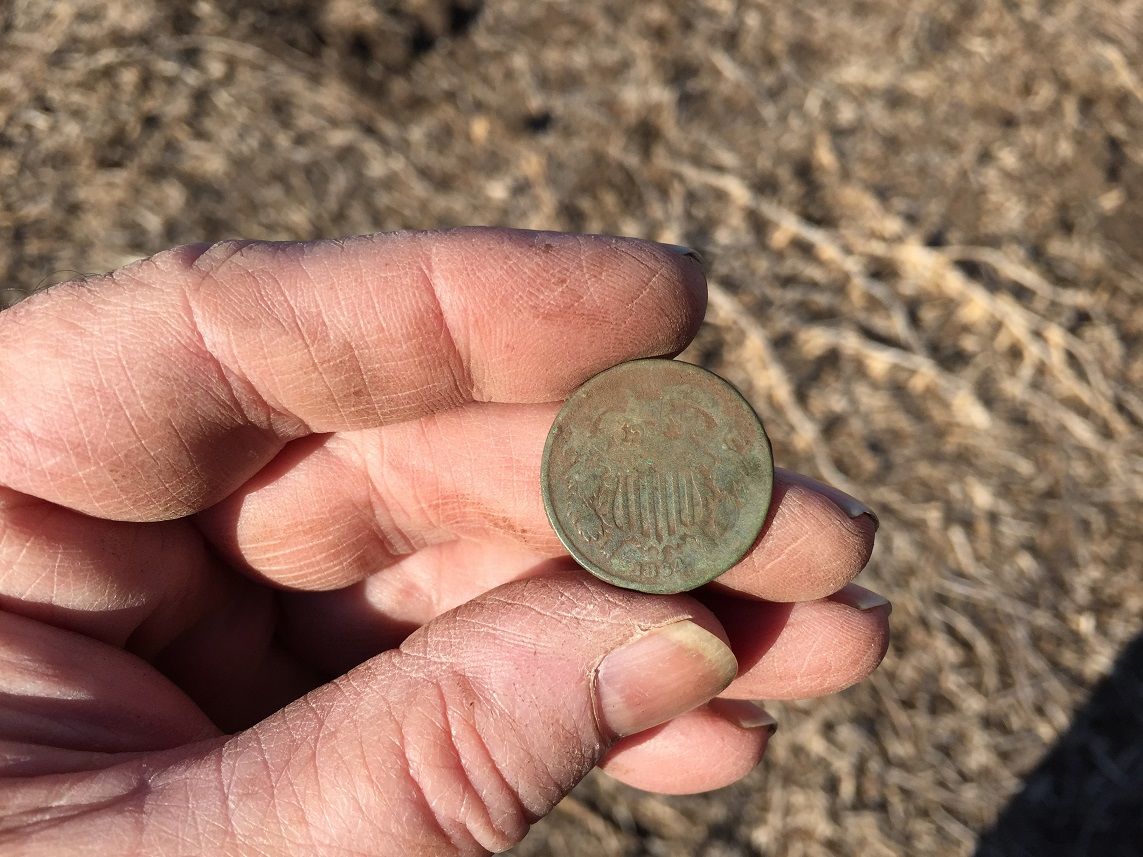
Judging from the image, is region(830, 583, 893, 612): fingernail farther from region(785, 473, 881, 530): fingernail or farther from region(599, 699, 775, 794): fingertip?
region(599, 699, 775, 794): fingertip

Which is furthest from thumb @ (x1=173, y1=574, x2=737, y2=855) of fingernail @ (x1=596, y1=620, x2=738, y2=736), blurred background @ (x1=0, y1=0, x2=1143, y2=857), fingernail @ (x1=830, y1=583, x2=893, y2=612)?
blurred background @ (x1=0, y1=0, x2=1143, y2=857)

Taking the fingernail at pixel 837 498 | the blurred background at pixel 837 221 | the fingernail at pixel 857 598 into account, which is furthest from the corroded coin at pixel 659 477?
the blurred background at pixel 837 221

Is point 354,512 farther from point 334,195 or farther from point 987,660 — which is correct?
point 987,660

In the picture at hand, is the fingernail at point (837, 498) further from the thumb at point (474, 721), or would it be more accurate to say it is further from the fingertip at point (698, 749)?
the fingertip at point (698, 749)

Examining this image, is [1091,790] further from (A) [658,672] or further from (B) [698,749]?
(A) [658,672]

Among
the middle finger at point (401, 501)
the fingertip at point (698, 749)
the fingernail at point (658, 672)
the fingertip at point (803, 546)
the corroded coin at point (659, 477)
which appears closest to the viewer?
the fingernail at point (658, 672)

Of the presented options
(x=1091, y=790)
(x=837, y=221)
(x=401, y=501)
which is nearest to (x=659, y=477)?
(x=401, y=501)

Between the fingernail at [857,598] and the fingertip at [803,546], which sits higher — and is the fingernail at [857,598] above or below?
below
